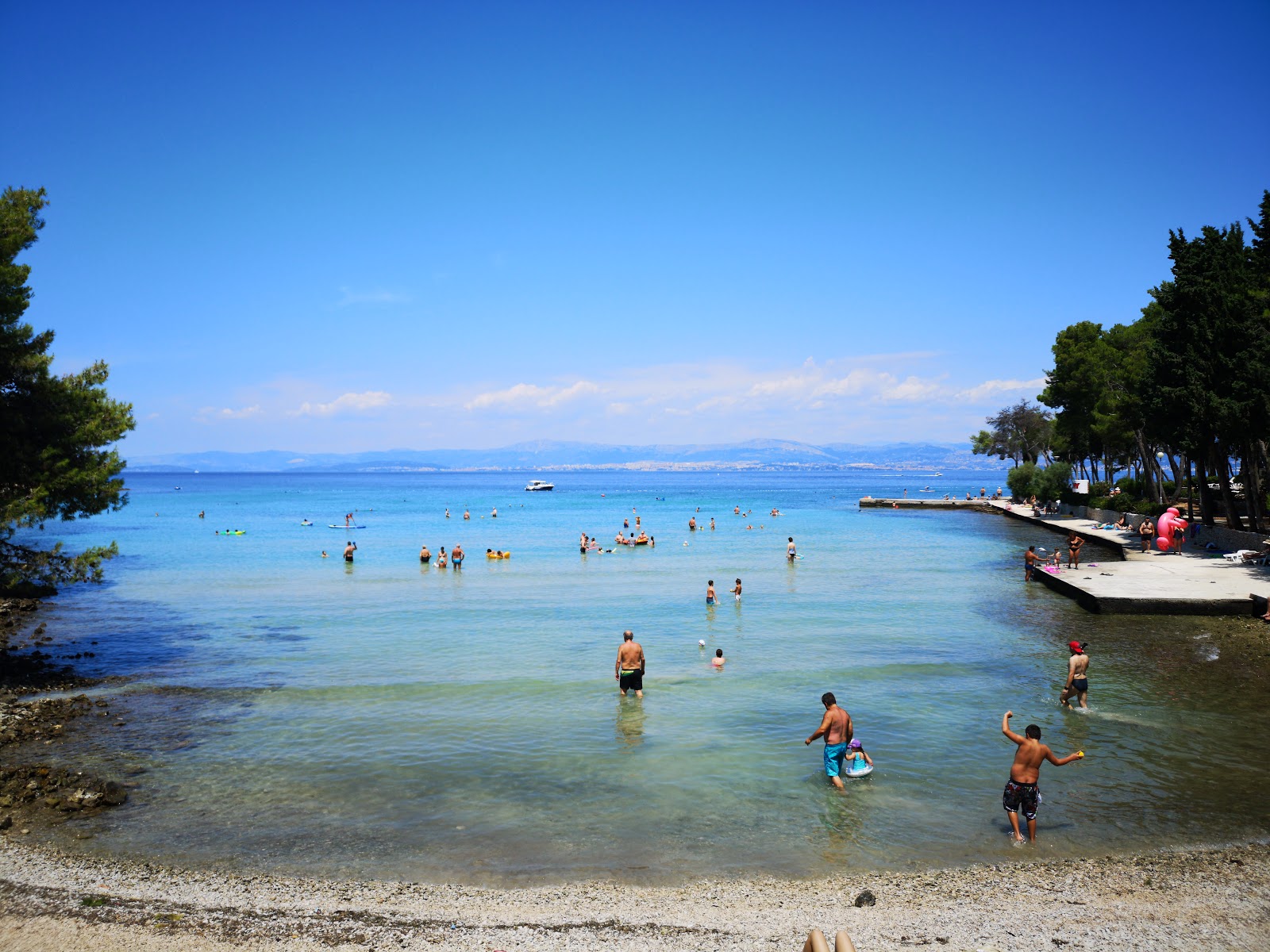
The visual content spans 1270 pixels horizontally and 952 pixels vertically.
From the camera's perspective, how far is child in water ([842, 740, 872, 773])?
1372cm

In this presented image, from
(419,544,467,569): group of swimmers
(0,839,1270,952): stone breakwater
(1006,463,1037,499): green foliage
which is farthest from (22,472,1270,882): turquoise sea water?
(1006,463,1037,499): green foliage

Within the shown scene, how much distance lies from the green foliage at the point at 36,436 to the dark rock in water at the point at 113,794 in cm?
868

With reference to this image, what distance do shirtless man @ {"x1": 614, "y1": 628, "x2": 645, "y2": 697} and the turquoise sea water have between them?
0.47 m

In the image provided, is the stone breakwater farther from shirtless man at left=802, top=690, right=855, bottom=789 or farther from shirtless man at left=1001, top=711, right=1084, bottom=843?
shirtless man at left=802, top=690, right=855, bottom=789

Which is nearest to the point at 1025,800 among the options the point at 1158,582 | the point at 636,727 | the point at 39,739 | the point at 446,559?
the point at 636,727

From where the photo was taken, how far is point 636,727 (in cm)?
1706

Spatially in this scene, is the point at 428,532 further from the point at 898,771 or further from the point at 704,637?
the point at 898,771

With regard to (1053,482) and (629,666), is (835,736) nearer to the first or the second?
(629,666)

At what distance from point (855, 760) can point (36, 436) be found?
818 inches

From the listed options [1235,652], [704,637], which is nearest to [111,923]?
[704,637]

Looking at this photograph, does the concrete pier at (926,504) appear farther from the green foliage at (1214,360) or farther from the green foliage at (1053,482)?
the green foliage at (1214,360)

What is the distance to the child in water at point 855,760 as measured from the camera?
13.7 metres

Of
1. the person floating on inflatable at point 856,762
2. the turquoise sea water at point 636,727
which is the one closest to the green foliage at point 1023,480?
the turquoise sea water at point 636,727

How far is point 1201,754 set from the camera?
1448cm
